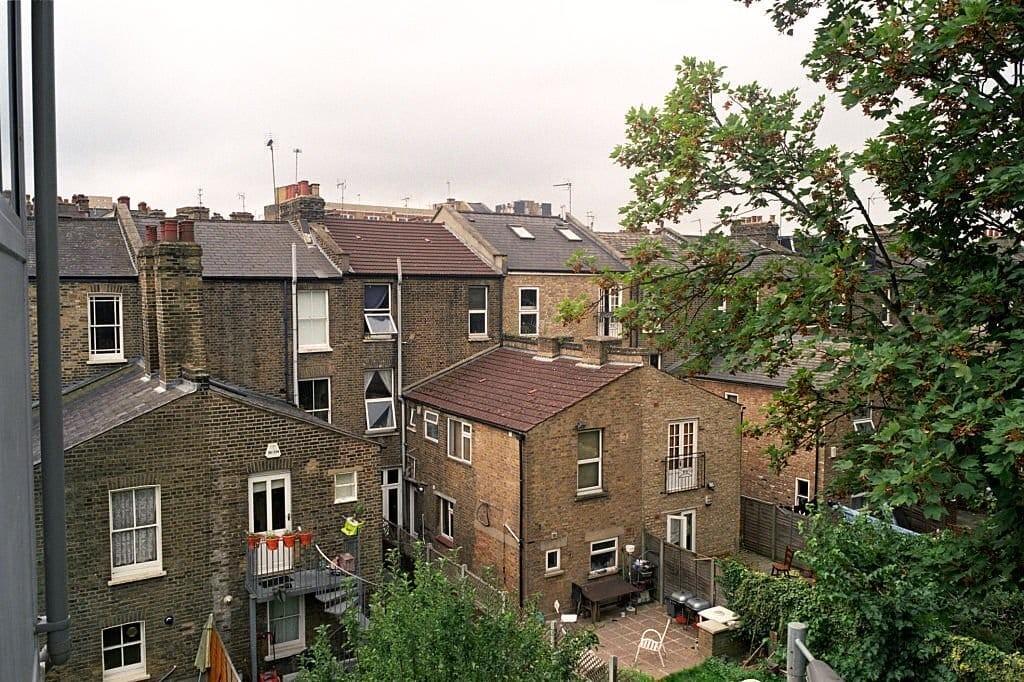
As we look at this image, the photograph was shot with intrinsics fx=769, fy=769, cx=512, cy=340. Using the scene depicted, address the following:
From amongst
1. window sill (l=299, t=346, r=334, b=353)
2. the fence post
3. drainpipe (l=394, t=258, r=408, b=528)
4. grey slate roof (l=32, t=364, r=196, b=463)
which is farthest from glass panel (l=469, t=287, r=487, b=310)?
the fence post

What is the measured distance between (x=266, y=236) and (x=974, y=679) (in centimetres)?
2239

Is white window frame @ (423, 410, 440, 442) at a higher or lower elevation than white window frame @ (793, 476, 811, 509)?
higher

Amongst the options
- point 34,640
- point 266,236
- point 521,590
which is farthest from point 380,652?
point 266,236

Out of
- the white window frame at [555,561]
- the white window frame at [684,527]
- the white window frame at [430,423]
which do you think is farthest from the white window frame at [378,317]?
the white window frame at [684,527]

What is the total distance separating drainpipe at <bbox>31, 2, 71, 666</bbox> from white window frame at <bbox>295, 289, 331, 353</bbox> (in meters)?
19.5

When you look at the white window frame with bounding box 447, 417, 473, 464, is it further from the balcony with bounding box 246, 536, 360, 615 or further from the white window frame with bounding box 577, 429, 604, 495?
the balcony with bounding box 246, 536, 360, 615

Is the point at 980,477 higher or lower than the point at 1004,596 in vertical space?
higher

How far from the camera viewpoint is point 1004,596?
15125 mm

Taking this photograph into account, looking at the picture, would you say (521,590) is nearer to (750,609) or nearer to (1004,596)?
(750,609)

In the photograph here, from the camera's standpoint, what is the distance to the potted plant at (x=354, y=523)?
1770 centimetres

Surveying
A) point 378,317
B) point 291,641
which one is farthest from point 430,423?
point 291,641

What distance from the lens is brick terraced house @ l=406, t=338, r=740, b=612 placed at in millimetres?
20781

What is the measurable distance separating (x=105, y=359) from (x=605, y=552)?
15130mm

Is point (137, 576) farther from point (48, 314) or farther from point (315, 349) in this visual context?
point (48, 314)
